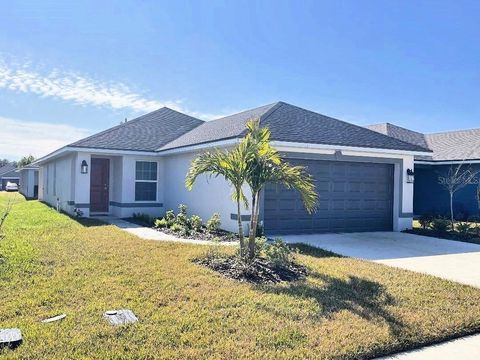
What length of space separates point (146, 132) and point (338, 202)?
9.72 meters

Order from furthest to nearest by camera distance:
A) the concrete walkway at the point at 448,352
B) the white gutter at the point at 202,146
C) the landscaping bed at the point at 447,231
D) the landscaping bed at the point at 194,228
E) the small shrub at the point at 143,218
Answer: the small shrub at the point at 143,218
the landscaping bed at the point at 447,231
the white gutter at the point at 202,146
the landscaping bed at the point at 194,228
the concrete walkway at the point at 448,352

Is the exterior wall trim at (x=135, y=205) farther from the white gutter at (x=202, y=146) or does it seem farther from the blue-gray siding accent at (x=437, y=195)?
the blue-gray siding accent at (x=437, y=195)

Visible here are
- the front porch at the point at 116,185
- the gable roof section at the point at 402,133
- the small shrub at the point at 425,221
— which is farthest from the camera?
the gable roof section at the point at 402,133

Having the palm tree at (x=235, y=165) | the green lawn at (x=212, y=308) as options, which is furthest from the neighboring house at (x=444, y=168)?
the palm tree at (x=235, y=165)

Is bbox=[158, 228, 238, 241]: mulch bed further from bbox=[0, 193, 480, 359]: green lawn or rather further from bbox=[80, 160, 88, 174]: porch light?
bbox=[80, 160, 88, 174]: porch light

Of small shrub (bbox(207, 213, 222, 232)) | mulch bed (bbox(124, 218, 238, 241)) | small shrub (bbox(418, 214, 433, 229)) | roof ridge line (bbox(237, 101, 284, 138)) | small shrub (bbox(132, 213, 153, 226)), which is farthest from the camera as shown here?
small shrub (bbox(418, 214, 433, 229))

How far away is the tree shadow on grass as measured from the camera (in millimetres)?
5219

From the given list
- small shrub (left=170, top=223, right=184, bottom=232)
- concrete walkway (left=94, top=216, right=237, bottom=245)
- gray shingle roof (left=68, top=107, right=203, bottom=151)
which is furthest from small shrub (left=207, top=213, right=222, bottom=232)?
gray shingle roof (left=68, top=107, right=203, bottom=151)

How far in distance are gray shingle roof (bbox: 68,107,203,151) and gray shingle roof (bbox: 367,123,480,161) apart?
11407 mm

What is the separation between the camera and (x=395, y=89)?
20.2m

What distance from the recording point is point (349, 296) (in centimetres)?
605

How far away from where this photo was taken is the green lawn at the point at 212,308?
417cm

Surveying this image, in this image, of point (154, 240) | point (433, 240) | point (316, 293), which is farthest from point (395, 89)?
point (316, 293)

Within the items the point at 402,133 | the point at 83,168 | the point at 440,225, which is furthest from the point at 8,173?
the point at 440,225
